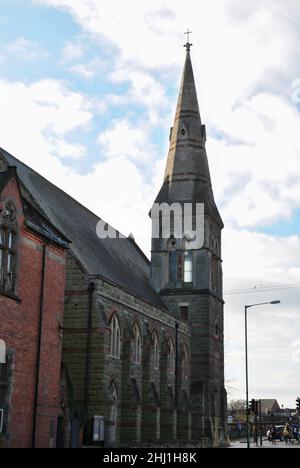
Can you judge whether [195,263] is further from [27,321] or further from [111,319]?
[27,321]

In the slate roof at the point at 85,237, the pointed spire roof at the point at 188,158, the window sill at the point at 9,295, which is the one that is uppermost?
the pointed spire roof at the point at 188,158

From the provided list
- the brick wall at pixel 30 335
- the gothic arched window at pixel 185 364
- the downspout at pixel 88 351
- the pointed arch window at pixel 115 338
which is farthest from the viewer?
the gothic arched window at pixel 185 364

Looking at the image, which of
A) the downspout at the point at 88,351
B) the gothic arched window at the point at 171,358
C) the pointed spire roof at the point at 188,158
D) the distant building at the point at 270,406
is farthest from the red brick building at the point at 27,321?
the distant building at the point at 270,406

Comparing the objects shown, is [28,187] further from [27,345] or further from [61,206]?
[27,345]

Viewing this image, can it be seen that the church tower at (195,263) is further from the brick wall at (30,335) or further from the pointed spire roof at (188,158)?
the brick wall at (30,335)

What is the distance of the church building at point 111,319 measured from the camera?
75.9 ft

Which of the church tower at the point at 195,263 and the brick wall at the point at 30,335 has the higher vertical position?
the church tower at the point at 195,263

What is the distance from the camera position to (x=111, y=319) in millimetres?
35656

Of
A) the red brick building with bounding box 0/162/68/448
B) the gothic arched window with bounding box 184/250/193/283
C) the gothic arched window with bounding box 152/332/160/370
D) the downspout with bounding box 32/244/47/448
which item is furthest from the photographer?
the gothic arched window with bounding box 184/250/193/283

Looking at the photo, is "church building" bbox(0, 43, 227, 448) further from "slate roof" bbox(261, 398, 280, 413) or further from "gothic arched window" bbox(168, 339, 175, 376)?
"slate roof" bbox(261, 398, 280, 413)

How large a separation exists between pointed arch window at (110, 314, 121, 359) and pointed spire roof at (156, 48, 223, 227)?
1815 centimetres

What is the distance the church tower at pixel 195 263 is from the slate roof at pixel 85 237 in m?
2.21

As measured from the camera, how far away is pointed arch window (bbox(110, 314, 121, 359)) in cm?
3581

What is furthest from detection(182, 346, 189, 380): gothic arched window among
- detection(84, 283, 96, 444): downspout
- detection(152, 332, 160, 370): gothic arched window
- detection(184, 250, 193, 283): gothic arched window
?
detection(84, 283, 96, 444): downspout
